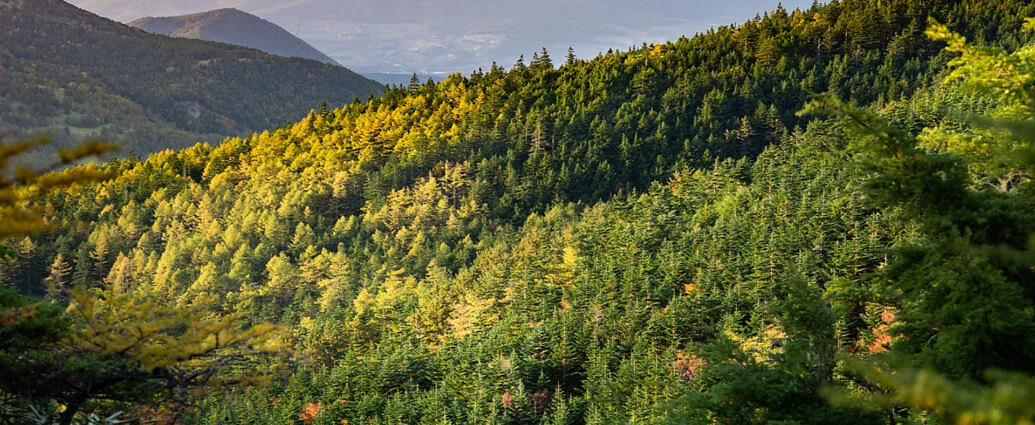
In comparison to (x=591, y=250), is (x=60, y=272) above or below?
below

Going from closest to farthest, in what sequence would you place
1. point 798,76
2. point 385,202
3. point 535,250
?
point 535,250
point 385,202
point 798,76

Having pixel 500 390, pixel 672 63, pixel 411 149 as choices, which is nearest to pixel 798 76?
pixel 672 63

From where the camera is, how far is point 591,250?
75250 mm

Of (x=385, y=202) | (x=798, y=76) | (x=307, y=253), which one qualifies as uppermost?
(x=798, y=76)

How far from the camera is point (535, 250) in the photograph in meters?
85.2

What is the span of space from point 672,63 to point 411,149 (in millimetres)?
63108

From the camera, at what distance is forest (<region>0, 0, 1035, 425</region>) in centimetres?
940

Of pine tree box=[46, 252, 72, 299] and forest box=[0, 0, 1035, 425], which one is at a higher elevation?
forest box=[0, 0, 1035, 425]

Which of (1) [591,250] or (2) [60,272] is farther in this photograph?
(2) [60,272]

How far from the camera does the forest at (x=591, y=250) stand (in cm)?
940

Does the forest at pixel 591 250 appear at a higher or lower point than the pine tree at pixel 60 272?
higher

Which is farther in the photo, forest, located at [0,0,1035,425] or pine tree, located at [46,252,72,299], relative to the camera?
pine tree, located at [46,252,72,299]

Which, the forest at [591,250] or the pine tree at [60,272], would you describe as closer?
the forest at [591,250]

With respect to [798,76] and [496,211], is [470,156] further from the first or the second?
[798,76]
